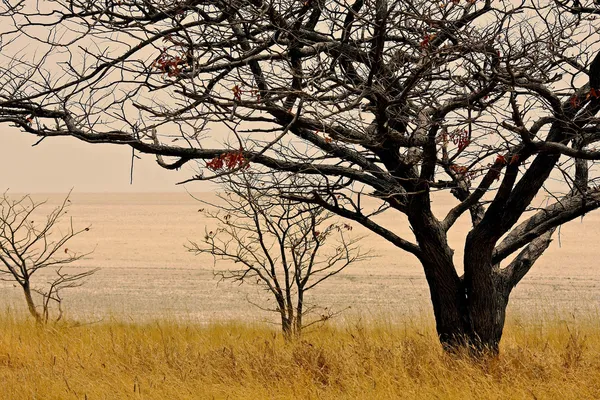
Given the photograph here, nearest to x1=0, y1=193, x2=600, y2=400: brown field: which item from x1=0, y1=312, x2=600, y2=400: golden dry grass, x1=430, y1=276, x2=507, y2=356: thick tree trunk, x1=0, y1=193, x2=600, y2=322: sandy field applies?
x1=0, y1=312, x2=600, y2=400: golden dry grass

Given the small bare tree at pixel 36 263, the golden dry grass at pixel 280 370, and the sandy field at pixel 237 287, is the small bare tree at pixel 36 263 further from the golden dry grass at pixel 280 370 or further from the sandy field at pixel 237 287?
the golden dry grass at pixel 280 370

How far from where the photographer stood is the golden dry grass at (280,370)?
7500 mm

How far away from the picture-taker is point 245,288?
2289 centimetres

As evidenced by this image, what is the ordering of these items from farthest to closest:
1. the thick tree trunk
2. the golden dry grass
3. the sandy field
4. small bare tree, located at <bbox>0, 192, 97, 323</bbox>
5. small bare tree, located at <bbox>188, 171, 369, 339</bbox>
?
1. the sandy field
2. small bare tree, located at <bbox>0, 192, 97, 323</bbox>
3. small bare tree, located at <bbox>188, 171, 369, 339</bbox>
4. the thick tree trunk
5. the golden dry grass

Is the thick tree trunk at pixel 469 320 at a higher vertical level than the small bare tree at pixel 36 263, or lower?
lower

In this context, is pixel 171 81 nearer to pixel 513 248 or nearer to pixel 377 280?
pixel 513 248

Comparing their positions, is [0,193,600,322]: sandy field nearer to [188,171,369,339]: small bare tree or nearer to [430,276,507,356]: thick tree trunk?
[188,171,369,339]: small bare tree

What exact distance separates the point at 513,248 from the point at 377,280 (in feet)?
51.2

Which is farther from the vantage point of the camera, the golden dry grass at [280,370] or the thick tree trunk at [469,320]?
the thick tree trunk at [469,320]

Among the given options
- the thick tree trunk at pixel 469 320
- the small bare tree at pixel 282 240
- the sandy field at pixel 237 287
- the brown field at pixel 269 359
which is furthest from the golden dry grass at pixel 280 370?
→ the sandy field at pixel 237 287

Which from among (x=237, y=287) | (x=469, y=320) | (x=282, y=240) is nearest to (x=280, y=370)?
(x=469, y=320)

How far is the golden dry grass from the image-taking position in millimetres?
7500

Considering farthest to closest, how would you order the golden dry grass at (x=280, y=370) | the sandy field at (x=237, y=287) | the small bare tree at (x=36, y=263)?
the sandy field at (x=237, y=287) → the small bare tree at (x=36, y=263) → the golden dry grass at (x=280, y=370)

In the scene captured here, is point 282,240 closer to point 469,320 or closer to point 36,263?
point 469,320
